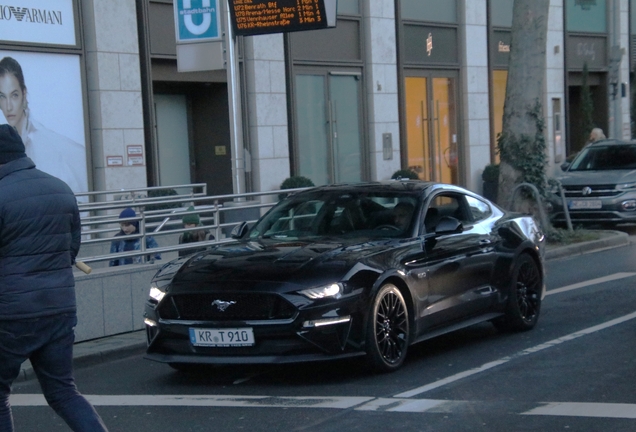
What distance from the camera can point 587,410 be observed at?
20.9ft

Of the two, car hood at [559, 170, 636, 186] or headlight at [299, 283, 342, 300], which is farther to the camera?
car hood at [559, 170, 636, 186]

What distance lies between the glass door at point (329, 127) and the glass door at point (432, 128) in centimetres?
186

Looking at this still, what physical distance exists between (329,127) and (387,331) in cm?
1455

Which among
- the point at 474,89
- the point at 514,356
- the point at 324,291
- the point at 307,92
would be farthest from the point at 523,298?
the point at 474,89

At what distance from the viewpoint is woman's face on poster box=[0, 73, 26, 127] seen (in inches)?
618

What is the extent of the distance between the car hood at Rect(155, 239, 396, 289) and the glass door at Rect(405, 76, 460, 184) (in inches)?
636

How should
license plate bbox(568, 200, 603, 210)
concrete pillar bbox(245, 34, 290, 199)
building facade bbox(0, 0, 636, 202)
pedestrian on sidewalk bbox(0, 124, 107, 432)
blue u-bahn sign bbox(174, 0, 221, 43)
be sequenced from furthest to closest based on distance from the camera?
concrete pillar bbox(245, 34, 290, 199), license plate bbox(568, 200, 603, 210), building facade bbox(0, 0, 636, 202), blue u-bahn sign bbox(174, 0, 221, 43), pedestrian on sidewalk bbox(0, 124, 107, 432)

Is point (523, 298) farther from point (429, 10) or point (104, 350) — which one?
point (429, 10)

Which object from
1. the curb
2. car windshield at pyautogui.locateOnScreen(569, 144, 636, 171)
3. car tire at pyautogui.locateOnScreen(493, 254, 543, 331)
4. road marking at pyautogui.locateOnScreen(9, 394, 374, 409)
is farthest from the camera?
car windshield at pyautogui.locateOnScreen(569, 144, 636, 171)

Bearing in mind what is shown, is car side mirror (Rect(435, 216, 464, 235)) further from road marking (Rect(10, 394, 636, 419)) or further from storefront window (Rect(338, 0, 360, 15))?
storefront window (Rect(338, 0, 360, 15))

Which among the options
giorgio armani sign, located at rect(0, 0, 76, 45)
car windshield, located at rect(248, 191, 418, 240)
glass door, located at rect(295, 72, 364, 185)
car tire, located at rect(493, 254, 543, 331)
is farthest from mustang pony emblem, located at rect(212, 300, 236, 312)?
glass door, located at rect(295, 72, 364, 185)

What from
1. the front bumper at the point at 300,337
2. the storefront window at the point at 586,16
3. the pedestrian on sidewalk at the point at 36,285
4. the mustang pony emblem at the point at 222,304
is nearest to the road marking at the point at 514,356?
the front bumper at the point at 300,337

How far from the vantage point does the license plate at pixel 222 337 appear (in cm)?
734

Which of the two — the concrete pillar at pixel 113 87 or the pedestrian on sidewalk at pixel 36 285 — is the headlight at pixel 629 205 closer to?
the concrete pillar at pixel 113 87
